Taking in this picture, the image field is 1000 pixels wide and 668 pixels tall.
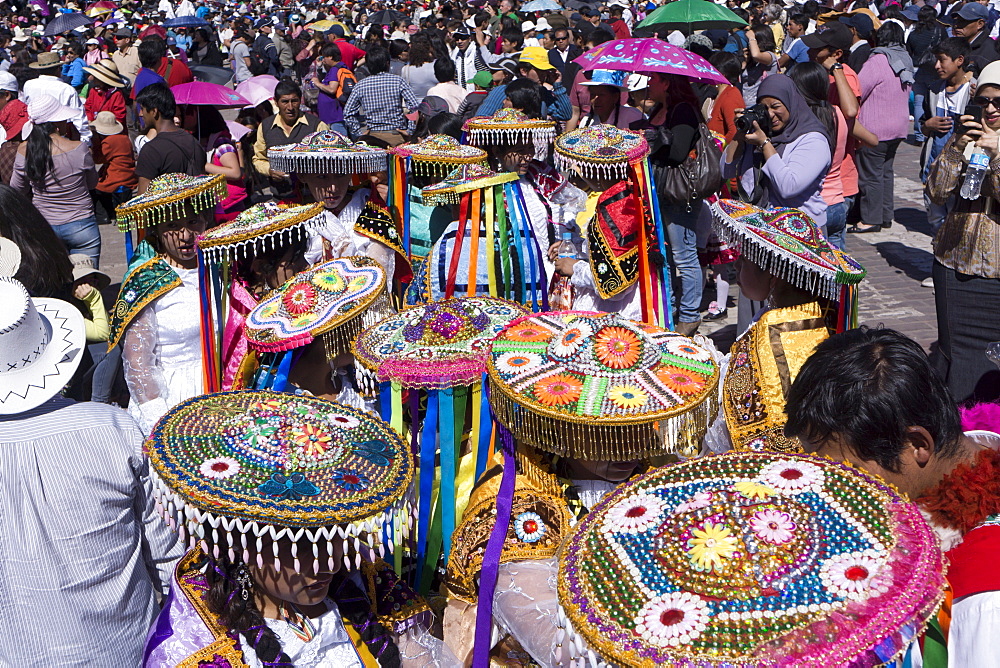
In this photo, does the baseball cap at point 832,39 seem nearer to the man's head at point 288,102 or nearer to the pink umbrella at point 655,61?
the pink umbrella at point 655,61

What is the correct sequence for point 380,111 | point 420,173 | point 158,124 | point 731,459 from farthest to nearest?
1. point 380,111
2. point 158,124
3. point 420,173
4. point 731,459

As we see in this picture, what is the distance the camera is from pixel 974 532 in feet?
6.41

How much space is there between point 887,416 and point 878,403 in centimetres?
4

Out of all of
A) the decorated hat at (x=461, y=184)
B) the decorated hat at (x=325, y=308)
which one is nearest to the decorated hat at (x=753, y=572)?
the decorated hat at (x=325, y=308)

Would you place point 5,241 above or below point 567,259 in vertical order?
above

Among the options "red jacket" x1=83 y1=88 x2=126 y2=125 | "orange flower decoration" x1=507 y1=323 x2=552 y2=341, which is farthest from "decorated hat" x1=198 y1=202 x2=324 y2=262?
"red jacket" x1=83 y1=88 x2=126 y2=125

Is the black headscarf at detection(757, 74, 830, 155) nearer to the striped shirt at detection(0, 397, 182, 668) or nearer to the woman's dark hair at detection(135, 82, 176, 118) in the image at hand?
the woman's dark hair at detection(135, 82, 176, 118)

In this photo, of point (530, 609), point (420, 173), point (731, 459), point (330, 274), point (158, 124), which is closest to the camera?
point (731, 459)

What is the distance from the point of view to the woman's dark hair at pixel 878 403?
2.27m

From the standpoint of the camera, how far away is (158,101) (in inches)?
276

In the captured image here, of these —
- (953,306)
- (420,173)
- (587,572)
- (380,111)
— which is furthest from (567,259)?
(380,111)

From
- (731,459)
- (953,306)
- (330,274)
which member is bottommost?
(953,306)

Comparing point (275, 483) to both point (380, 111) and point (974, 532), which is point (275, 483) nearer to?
point (974, 532)

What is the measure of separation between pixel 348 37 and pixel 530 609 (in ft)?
55.7
